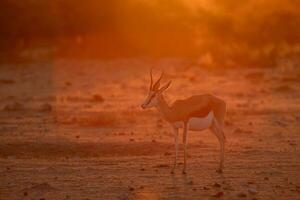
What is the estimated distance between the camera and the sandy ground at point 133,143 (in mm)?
10445

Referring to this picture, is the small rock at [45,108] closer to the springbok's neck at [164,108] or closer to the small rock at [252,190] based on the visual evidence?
the springbok's neck at [164,108]

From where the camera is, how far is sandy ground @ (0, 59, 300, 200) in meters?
10.4

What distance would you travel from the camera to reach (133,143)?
46.5 ft

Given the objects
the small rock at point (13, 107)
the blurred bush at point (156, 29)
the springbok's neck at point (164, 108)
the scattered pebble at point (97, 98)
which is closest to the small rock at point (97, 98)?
the scattered pebble at point (97, 98)

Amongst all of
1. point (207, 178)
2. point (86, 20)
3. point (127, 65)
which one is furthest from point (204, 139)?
point (86, 20)

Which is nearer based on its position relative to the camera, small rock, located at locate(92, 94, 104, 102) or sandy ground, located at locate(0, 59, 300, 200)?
sandy ground, located at locate(0, 59, 300, 200)

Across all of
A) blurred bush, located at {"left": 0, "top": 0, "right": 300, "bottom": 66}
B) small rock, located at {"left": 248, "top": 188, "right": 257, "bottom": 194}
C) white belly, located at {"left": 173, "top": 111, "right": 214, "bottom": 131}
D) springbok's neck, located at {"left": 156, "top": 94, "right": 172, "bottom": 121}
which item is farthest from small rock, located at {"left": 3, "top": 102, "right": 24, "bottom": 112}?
blurred bush, located at {"left": 0, "top": 0, "right": 300, "bottom": 66}

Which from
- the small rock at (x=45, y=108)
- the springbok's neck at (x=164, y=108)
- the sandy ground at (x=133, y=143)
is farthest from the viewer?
the small rock at (x=45, y=108)

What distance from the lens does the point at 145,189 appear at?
10312 mm

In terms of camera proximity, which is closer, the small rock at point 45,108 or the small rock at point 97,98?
the small rock at point 45,108

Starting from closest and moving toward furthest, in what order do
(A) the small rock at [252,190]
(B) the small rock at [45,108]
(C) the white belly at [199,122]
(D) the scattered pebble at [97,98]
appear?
1. (A) the small rock at [252,190]
2. (C) the white belly at [199,122]
3. (B) the small rock at [45,108]
4. (D) the scattered pebble at [97,98]

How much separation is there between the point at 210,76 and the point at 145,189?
59.4 feet

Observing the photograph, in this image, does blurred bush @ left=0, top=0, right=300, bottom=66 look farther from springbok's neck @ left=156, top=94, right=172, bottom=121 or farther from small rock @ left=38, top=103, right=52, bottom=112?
springbok's neck @ left=156, top=94, right=172, bottom=121

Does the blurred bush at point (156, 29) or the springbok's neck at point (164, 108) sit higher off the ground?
the blurred bush at point (156, 29)
